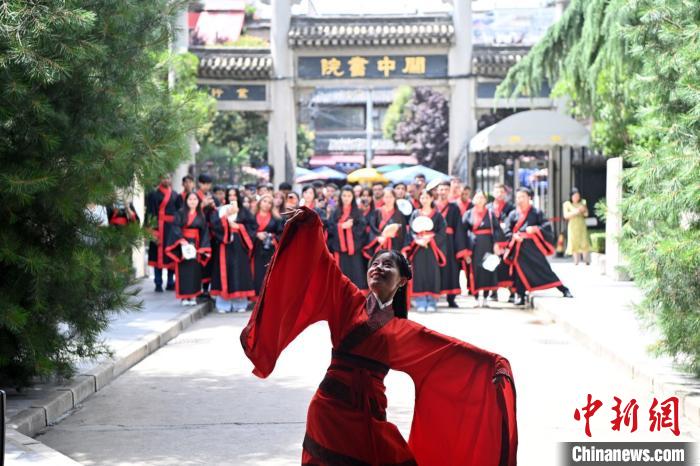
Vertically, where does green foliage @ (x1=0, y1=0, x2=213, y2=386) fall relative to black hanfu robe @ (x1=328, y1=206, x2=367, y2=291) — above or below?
above

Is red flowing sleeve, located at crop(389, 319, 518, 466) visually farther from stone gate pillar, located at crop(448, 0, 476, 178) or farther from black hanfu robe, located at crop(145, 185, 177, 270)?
stone gate pillar, located at crop(448, 0, 476, 178)

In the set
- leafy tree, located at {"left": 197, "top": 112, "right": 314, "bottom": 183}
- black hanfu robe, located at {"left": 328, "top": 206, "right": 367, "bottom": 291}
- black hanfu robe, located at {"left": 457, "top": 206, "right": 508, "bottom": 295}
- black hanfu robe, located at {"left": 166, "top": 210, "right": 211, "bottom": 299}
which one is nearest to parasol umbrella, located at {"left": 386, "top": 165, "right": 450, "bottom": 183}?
leafy tree, located at {"left": 197, "top": 112, "right": 314, "bottom": 183}

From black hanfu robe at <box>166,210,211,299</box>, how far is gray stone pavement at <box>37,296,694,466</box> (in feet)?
11.4

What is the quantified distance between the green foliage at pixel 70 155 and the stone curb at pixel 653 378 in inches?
179

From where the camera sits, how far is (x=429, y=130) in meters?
63.7

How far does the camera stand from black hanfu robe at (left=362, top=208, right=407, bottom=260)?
19266 mm

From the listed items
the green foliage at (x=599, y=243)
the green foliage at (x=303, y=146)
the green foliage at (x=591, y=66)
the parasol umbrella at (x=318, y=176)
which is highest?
the green foliage at (x=591, y=66)

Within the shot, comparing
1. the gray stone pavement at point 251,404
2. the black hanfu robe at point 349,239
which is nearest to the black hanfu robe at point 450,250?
the black hanfu robe at point 349,239

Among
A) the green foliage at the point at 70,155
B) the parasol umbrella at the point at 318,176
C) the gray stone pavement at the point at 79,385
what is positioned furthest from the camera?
the parasol umbrella at the point at 318,176

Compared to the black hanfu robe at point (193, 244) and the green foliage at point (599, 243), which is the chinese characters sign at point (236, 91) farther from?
the black hanfu robe at point (193, 244)

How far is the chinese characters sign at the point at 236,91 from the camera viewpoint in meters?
30.1

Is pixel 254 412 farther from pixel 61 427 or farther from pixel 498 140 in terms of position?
pixel 498 140

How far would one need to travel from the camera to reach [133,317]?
15.9 m

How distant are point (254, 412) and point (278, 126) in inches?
800
